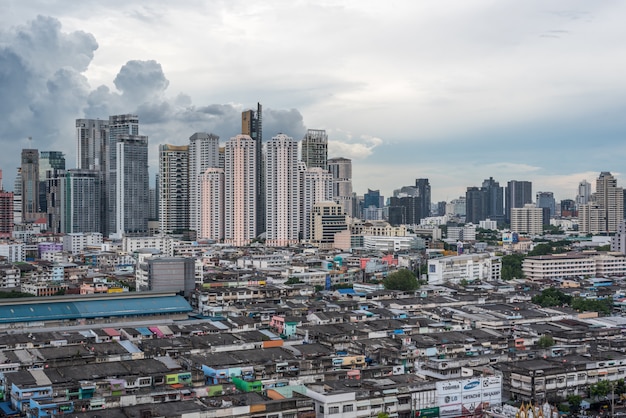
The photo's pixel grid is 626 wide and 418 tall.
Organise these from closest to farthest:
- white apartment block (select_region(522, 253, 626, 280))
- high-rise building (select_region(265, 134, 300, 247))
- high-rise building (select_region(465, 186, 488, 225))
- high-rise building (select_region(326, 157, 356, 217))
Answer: white apartment block (select_region(522, 253, 626, 280))
high-rise building (select_region(265, 134, 300, 247))
high-rise building (select_region(326, 157, 356, 217))
high-rise building (select_region(465, 186, 488, 225))

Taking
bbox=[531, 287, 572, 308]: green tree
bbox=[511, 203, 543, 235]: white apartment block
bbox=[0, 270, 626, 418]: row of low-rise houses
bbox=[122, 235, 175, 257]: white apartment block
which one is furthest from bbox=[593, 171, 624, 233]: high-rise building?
bbox=[0, 270, 626, 418]: row of low-rise houses

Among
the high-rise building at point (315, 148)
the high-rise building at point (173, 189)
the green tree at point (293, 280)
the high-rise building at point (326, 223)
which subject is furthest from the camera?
the high-rise building at point (315, 148)

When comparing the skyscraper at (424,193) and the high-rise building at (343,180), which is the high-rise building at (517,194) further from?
the high-rise building at (343,180)

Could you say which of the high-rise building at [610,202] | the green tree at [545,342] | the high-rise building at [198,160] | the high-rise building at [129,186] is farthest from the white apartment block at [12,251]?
the high-rise building at [610,202]

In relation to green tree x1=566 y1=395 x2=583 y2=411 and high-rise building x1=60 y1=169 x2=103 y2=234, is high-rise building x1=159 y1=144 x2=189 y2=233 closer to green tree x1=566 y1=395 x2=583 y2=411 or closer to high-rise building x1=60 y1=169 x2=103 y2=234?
high-rise building x1=60 y1=169 x2=103 y2=234

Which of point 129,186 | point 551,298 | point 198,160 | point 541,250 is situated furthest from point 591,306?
point 129,186

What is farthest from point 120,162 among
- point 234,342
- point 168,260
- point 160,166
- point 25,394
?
point 25,394

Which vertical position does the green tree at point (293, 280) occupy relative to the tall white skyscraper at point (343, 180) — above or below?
below
